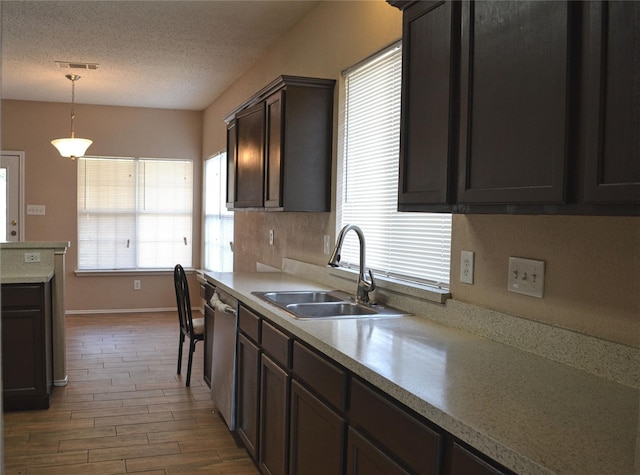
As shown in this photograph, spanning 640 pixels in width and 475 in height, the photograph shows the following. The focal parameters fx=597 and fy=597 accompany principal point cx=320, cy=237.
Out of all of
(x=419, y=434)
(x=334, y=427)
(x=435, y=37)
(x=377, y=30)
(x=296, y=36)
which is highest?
(x=296, y=36)

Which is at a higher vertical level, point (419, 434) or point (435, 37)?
point (435, 37)

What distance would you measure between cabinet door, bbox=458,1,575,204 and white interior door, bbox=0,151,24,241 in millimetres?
6801

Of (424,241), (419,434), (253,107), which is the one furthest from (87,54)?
(419,434)

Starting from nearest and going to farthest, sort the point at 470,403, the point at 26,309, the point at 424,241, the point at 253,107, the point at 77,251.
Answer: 1. the point at 470,403
2. the point at 424,241
3. the point at 26,309
4. the point at 253,107
5. the point at 77,251

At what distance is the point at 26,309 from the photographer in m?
3.86

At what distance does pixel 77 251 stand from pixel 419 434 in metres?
6.97

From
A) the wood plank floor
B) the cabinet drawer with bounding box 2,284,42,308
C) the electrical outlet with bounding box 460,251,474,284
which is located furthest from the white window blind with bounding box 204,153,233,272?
the electrical outlet with bounding box 460,251,474,284

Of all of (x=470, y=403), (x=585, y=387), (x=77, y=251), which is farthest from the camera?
(x=77, y=251)

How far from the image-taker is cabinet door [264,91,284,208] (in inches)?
144

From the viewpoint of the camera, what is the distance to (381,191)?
313cm

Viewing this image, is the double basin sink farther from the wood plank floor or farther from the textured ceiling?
the textured ceiling

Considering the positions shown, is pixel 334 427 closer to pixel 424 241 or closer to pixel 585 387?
pixel 585 387

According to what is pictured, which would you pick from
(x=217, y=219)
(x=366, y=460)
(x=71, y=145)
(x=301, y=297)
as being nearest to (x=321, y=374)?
(x=366, y=460)

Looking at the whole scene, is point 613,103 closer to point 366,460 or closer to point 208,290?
point 366,460
